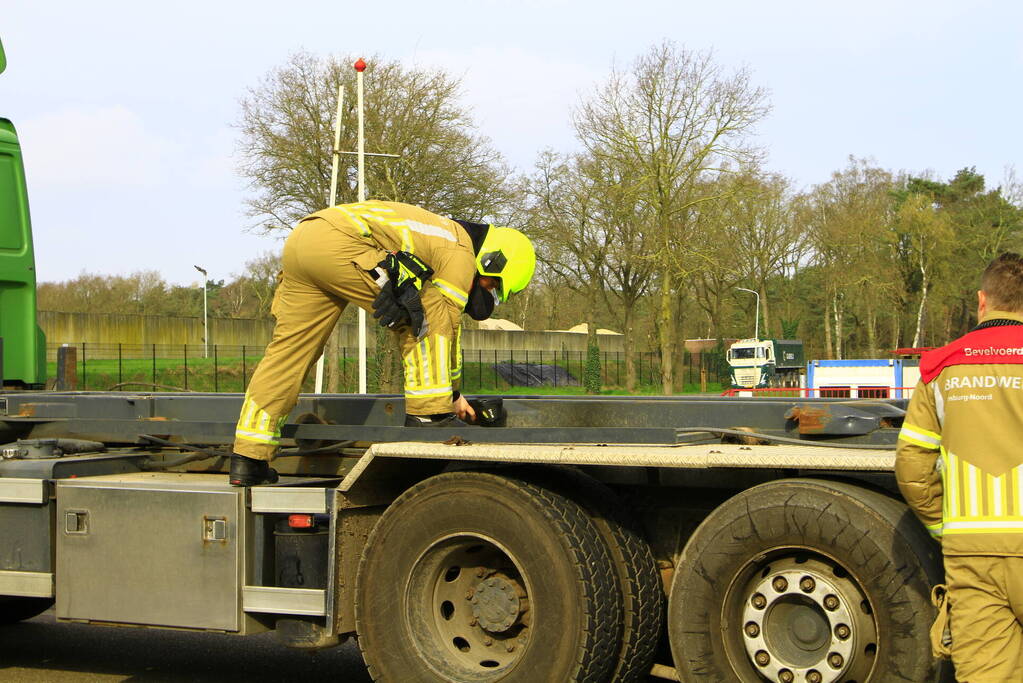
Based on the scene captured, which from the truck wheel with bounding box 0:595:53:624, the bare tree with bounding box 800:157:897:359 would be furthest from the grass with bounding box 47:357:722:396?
the truck wheel with bounding box 0:595:53:624

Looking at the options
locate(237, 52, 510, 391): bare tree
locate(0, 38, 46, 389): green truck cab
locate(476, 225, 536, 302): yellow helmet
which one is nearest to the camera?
locate(476, 225, 536, 302): yellow helmet

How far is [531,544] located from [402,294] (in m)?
1.39

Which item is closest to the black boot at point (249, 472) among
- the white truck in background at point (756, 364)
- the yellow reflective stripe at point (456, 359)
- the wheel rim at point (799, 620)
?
the yellow reflective stripe at point (456, 359)

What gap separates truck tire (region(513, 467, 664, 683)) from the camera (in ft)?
13.7

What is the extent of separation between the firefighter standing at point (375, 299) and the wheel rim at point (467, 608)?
2.45ft

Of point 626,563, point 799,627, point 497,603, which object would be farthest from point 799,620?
point 497,603

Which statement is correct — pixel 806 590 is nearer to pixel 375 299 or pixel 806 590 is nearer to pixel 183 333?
pixel 375 299

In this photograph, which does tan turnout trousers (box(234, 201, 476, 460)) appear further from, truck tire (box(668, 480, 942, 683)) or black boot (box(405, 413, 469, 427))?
truck tire (box(668, 480, 942, 683))

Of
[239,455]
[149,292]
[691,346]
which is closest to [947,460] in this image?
[239,455]

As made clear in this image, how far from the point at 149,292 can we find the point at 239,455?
77545 millimetres

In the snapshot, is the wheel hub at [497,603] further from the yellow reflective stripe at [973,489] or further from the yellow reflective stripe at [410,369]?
the yellow reflective stripe at [973,489]

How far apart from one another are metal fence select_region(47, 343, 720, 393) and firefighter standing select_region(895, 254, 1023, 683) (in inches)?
1043

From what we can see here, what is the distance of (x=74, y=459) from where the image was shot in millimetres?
5371

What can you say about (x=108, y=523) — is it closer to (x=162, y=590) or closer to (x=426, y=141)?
(x=162, y=590)
